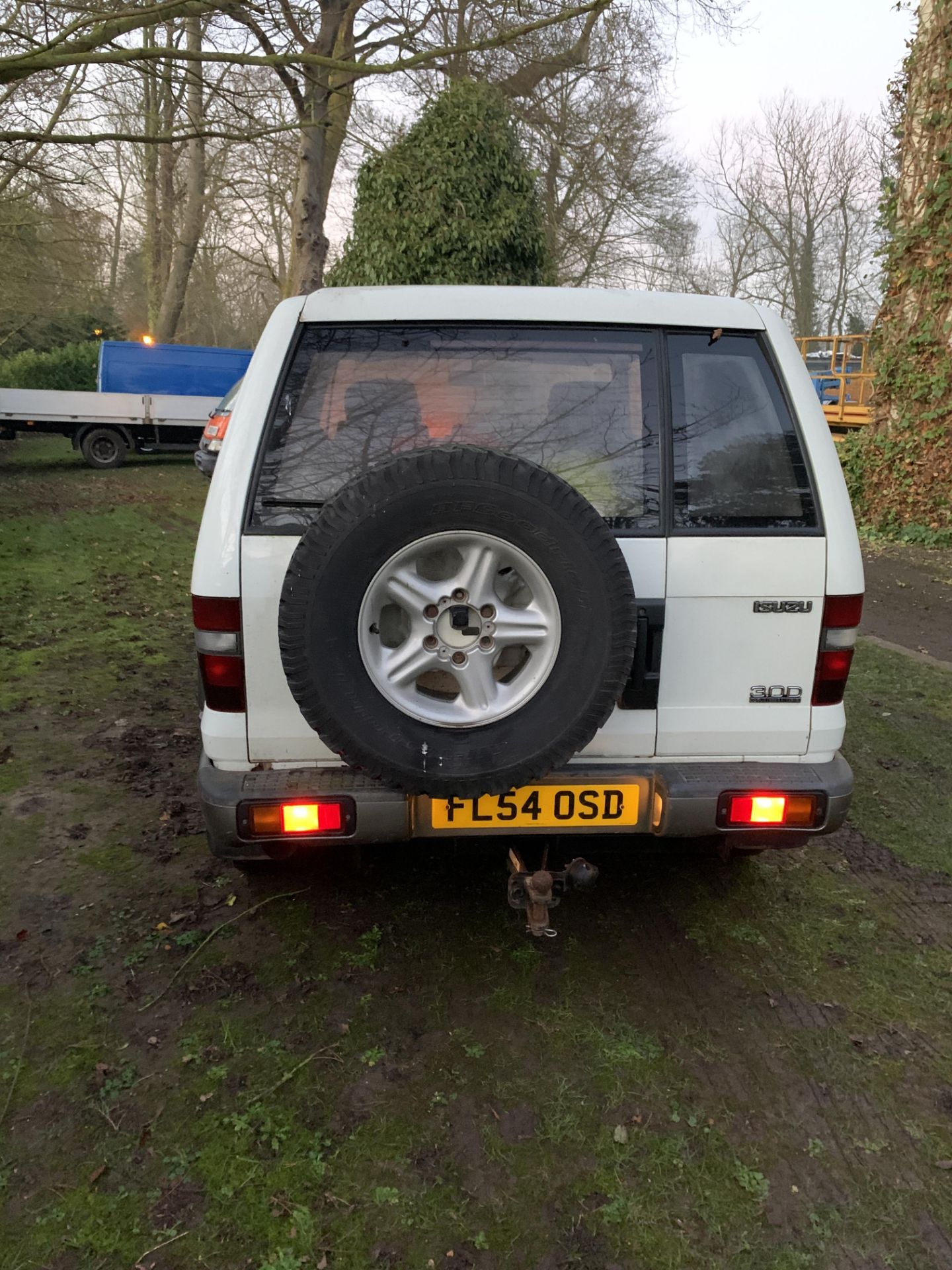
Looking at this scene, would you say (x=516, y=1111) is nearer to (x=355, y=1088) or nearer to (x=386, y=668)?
(x=355, y=1088)

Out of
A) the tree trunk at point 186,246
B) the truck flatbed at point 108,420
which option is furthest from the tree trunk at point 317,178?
the tree trunk at point 186,246

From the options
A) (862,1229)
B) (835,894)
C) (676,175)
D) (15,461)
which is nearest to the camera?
(862,1229)

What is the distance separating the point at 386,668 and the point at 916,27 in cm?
1126

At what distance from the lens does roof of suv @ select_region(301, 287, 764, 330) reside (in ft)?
8.32

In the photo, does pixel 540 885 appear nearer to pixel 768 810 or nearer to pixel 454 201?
pixel 768 810

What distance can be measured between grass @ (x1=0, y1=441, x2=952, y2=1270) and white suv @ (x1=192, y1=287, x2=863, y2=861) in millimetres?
498

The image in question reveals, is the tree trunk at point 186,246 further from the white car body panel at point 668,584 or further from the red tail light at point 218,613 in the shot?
the red tail light at point 218,613

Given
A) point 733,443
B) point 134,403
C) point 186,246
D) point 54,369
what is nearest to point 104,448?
point 134,403

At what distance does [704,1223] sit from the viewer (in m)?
1.88

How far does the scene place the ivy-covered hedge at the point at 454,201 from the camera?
12031 mm

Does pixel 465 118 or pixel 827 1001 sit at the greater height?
pixel 465 118

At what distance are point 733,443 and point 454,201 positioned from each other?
36.2ft

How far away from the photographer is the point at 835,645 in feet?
8.29

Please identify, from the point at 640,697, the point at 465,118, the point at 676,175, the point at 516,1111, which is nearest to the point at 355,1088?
the point at 516,1111
